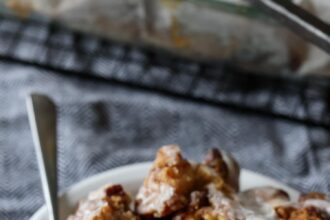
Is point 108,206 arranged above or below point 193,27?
below

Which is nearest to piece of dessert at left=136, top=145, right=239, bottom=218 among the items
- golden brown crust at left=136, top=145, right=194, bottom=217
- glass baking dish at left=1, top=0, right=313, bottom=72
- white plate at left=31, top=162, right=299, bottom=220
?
golden brown crust at left=136, top=145, right=194, bottom=217

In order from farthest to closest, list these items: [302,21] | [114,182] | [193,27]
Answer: [193,27]
[114,182]
[302,21]

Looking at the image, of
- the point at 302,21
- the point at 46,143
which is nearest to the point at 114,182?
the point at 46,143

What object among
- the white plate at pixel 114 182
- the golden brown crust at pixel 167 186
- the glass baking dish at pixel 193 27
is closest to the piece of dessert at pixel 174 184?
the golden brown crust at pixel 167 186

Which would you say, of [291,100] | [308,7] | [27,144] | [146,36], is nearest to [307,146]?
[291,100]

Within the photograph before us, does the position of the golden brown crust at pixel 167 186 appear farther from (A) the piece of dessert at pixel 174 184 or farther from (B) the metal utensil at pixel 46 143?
(B) the metal utensil at pixel 46 143

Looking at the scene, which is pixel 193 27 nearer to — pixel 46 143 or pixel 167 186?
pixel 46 143

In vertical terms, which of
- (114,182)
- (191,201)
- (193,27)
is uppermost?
(193,27)
